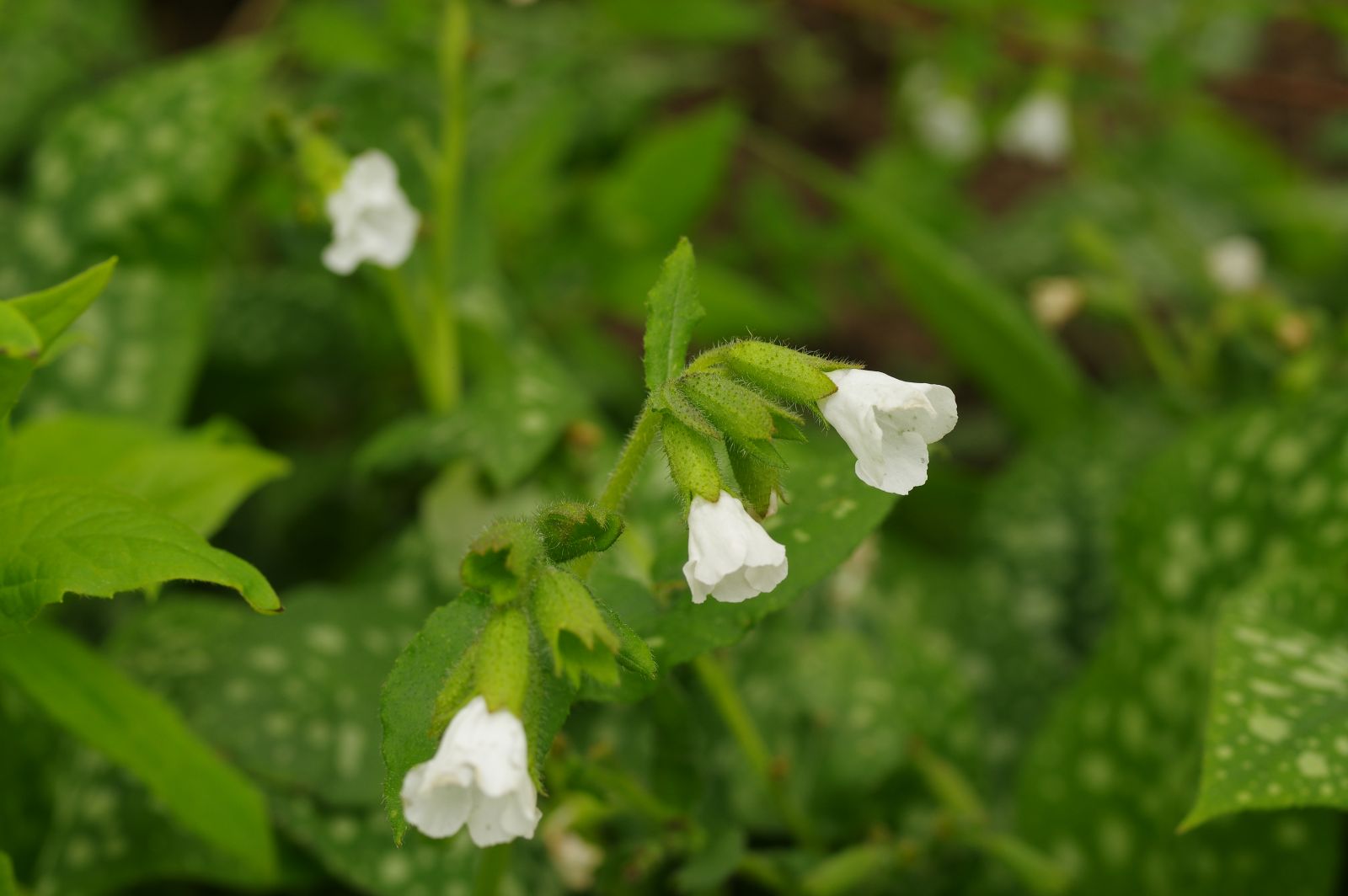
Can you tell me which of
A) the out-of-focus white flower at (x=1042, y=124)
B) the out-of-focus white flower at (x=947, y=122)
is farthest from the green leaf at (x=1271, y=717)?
the out-of-focus white flower at (x=947, y=122)

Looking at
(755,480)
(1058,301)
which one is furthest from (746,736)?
(1058,301)

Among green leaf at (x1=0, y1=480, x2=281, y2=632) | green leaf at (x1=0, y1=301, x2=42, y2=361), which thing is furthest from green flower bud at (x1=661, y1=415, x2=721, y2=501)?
green leaf at (x1=0, y1=301, x2=42, y2=361)

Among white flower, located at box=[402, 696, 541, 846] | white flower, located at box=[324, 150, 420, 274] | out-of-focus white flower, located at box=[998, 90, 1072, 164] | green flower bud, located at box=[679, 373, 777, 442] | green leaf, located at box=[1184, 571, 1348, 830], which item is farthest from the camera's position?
out-of-focus white flower, located at box=[998, 90, 1072, 164]

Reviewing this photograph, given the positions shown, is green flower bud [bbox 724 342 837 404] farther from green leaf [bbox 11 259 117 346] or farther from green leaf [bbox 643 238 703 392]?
green leaf [bbox 11 259 117 346]

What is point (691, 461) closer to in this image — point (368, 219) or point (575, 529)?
point (575, 529)

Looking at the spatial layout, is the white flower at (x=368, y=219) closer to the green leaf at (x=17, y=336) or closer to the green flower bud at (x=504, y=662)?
the green leaf at (x=17, y=336)

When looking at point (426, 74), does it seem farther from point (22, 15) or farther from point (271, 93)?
point (22, 15)
